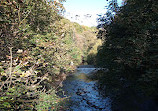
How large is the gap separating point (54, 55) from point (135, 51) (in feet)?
14.7

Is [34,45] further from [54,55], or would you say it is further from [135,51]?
[135,51]

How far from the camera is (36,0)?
249 inches

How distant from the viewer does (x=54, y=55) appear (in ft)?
23.0

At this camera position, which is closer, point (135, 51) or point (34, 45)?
point (135, 51)

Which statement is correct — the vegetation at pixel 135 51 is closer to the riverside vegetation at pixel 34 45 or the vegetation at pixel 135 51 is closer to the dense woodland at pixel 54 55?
the dense woodland at pixel 54 55

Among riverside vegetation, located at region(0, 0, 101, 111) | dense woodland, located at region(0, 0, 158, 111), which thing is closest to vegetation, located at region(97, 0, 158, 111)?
dense woodland, located at region(0, 0, 158, 111)

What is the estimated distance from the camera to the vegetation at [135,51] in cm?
327

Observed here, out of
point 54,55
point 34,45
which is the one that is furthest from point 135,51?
point 34,45

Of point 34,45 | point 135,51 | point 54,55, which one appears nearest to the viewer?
point 135,51

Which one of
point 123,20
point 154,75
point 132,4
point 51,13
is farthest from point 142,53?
point 51,13

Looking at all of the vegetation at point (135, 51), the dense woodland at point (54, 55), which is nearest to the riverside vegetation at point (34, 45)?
the dense woodland at point (54, 55)

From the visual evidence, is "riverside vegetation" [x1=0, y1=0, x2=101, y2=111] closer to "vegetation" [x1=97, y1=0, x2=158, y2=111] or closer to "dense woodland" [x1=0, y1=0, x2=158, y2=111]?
"dense woodland" [x1=0, y1=0, x2=158, y2=111]

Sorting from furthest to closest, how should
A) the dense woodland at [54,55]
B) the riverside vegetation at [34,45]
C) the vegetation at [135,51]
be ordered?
the riverside vegetation at [34,45] < the vegetation at [135,51] < the dense woodland at [54,55]

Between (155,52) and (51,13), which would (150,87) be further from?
(51,13)
